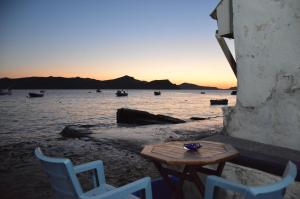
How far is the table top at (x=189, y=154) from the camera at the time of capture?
294 cm

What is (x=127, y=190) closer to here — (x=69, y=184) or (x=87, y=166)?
(x=69, y=184)

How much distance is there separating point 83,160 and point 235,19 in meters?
7.24

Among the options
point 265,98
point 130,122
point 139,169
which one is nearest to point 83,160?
point 139,169

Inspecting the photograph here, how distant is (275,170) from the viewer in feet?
11.6

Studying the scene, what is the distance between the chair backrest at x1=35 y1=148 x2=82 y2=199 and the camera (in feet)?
7.87

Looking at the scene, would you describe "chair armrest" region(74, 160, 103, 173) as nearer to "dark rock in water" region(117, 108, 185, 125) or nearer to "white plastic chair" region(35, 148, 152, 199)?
"white plastic chair" region(35, 148, 152, 199)

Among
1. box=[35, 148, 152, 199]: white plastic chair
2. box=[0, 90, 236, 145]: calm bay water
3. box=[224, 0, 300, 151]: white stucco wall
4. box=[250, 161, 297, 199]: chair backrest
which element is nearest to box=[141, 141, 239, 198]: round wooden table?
box=[35, 148, 152, 199]: white plastic chair

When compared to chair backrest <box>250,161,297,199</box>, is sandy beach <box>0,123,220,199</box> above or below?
below

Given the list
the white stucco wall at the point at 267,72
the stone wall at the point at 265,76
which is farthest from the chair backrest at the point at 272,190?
the white stucco wall at the point at 267,72

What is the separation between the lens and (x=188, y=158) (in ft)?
9.93

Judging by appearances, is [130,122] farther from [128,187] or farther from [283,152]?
[128,187]

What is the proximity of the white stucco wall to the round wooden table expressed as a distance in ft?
5.24

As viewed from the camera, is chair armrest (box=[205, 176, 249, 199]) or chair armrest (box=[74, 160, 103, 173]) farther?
chair armrest (box=[74, 160, 103, 173])

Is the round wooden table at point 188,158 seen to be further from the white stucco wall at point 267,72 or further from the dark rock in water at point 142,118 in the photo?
the dark rock in water at point 142,118
